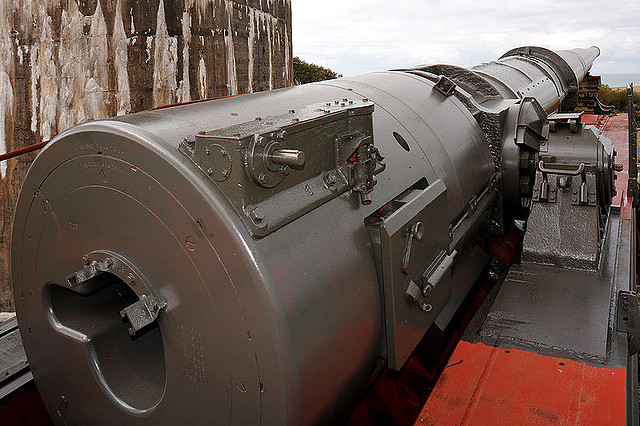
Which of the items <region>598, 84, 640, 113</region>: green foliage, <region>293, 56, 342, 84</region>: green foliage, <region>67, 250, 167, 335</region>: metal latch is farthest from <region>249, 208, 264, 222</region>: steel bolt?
<region>293, 56, 342, 84</region>: green foliage

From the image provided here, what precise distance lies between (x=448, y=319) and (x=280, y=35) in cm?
433

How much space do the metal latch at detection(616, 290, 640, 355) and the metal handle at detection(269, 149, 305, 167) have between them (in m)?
1.60

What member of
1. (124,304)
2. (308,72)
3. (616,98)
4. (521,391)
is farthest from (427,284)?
(308,72)

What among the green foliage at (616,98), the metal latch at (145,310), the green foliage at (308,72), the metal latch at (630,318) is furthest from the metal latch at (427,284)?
the green foliage at (308,72)

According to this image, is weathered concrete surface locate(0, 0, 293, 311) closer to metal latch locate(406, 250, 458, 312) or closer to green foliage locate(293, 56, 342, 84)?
metal latch locate(406, 250, 458, 312)

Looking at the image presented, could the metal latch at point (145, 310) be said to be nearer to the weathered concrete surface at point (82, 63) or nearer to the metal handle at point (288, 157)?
the metal handle at point (288, 157)

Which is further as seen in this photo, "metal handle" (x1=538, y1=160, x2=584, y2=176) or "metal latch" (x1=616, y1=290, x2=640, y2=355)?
"metal handle" (x1=538, y1=160, x2=584, y2=176)

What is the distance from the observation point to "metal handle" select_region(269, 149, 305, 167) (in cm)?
129

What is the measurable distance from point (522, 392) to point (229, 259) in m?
1.09

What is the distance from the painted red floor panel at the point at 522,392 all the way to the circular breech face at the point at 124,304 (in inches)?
27.5

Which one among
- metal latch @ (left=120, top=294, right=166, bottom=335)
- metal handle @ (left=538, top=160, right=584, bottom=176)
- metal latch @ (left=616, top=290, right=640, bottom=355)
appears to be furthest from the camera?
metal handle @ (left=538, top=160, right=584, bottom=176)

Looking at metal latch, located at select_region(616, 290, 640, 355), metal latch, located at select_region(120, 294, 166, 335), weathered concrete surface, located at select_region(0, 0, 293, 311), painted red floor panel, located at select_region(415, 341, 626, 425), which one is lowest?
painted red floor panel, located at select_region(415, 341, 626, 425)

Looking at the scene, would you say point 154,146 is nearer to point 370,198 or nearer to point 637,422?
point 370,198

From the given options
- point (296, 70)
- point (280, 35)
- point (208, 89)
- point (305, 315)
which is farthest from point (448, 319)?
point (296, 70)
